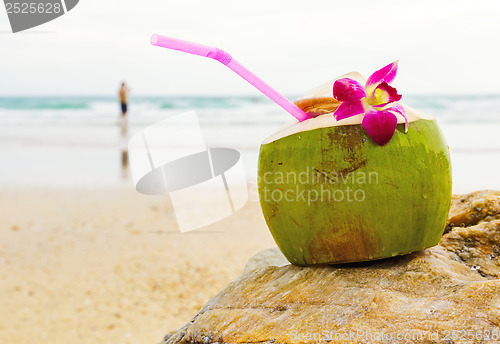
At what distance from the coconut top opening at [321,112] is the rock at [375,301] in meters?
0.45

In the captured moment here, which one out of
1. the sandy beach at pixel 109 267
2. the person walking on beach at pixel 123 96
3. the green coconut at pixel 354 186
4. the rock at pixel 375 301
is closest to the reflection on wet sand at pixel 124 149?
the person walking on beach at pixel 123 96

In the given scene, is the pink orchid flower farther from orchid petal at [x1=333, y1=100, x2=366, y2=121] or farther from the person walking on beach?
the person walking on beach

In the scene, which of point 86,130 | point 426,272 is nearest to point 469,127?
point 86,130

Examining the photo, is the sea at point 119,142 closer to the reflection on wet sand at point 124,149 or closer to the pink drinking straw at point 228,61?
the reflection on wet sand at point 124,149

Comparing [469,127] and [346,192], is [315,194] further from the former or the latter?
[469,127]

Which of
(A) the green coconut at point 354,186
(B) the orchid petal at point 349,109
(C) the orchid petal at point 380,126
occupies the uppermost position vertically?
(B) the orchid petal at point 349,109

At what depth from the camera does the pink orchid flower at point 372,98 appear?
4.50 ft

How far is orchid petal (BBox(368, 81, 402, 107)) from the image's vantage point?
1.40 metres

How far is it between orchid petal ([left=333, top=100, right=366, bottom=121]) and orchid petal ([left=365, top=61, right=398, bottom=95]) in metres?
0.05

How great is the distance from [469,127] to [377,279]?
13.1 metres
